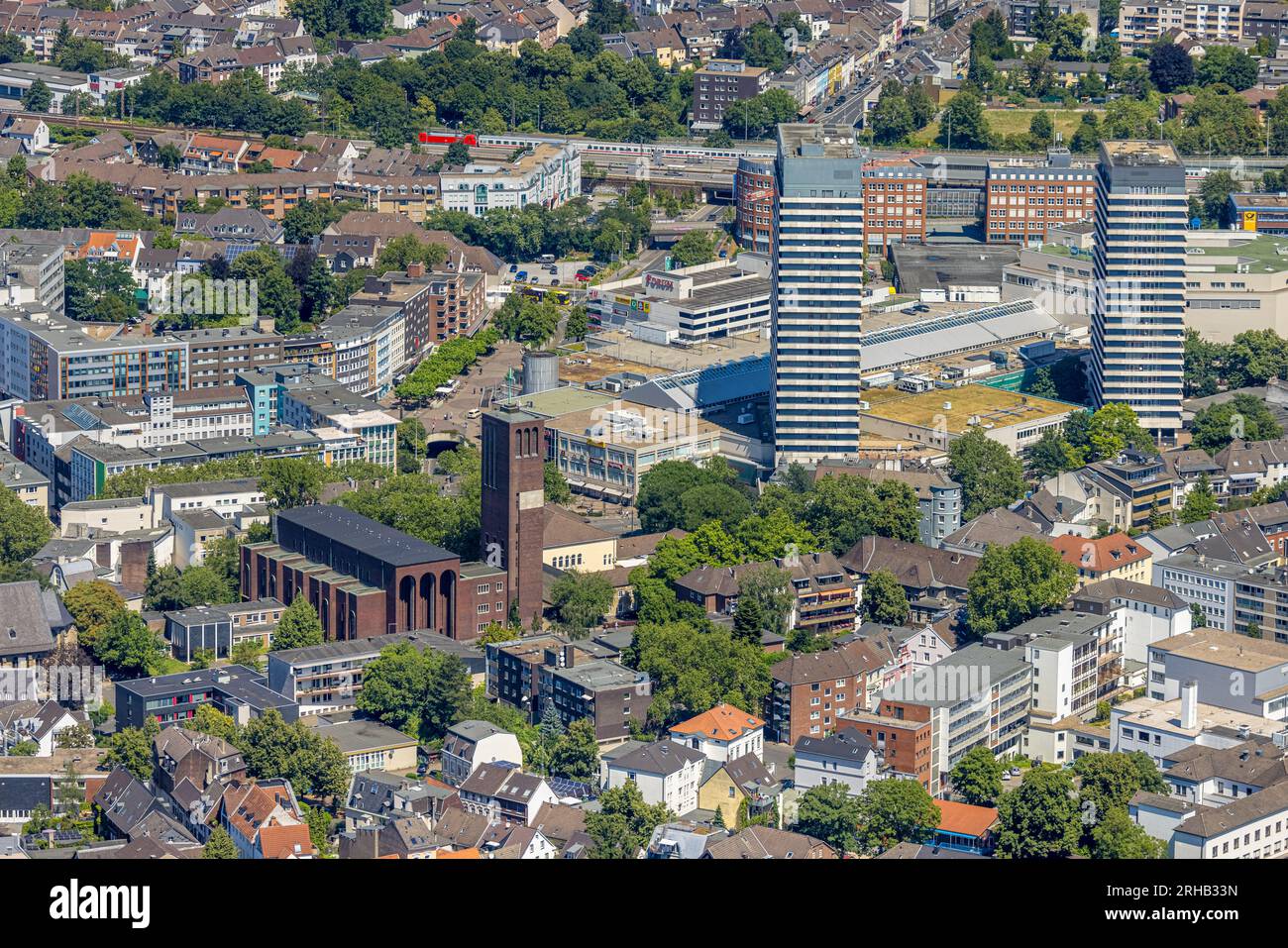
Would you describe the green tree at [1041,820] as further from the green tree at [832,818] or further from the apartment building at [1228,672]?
the apartment building at [1228,672]

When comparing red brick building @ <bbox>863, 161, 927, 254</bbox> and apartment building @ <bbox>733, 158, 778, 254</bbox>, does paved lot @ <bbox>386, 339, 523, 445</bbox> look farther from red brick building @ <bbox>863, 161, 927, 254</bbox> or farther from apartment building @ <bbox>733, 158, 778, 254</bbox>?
red brick building @ <bbox>863, 161, 927, 254</bbox>

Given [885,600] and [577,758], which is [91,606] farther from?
[885,600]

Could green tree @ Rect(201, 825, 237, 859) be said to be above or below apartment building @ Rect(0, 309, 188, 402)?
below

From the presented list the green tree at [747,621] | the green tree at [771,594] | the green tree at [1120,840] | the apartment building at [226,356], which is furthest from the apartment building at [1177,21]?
the green tree at [1120,840]

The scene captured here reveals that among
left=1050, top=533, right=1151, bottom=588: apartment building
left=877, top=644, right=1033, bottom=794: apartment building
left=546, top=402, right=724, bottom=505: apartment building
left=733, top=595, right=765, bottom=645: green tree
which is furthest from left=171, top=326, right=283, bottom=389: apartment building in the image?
left=877, top=644, right=1033, bottom=794: apartment building

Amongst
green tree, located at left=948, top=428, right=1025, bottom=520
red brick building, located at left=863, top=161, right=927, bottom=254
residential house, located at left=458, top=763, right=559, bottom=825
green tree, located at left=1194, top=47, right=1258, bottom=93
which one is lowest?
residential house, located at left=458, top=763, right=559, bottom=825

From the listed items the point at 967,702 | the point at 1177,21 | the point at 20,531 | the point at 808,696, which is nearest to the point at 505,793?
the point at 808,696
